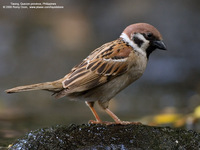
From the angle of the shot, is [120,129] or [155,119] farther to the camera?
[155,119]

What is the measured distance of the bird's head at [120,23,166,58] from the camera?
598cm

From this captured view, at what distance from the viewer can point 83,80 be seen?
589 cm

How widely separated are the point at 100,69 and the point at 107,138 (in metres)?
1.19

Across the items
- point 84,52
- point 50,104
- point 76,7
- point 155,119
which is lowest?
point 155,119

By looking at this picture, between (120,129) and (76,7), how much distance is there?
7714 mm

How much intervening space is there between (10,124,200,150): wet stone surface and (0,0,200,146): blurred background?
3.74 m

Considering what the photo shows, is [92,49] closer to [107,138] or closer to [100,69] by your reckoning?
[100,69]

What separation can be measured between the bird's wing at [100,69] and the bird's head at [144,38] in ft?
0.41

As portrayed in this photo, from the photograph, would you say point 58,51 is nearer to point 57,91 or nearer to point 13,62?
point 13,62

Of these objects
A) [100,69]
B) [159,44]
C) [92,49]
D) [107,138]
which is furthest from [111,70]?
[92,49]

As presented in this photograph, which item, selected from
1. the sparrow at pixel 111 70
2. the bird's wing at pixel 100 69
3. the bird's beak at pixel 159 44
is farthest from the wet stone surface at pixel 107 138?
the bird's beak at pixel 159 44

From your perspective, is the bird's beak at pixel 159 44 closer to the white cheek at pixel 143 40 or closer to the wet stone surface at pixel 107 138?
the white cheek at pixel 143 40

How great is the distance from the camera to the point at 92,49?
11.8m

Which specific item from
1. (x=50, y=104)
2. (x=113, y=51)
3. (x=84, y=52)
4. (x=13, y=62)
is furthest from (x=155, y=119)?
(x=13, y=62)
